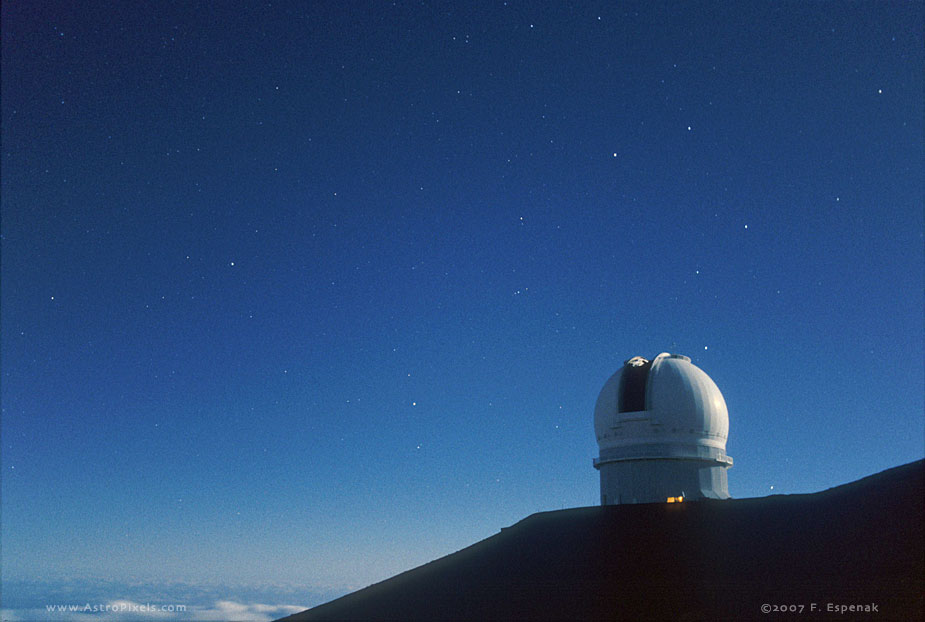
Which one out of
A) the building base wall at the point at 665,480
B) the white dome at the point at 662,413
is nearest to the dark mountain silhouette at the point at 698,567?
the building base wall at the point at 665,480

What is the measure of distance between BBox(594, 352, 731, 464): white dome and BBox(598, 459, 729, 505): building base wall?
0.41 meters

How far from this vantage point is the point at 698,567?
496 inches

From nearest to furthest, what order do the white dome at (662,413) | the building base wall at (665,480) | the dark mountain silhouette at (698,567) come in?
the dark mountain silhouette at (698,567)
the building base wall at (665,480)
the white dome at (662,413)

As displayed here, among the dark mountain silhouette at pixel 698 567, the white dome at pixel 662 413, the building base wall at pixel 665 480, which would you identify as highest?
the white dome at pixel 662 413

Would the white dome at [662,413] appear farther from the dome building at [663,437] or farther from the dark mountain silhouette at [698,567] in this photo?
the dark mountain silhouette at [698,567]

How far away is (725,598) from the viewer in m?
11.1

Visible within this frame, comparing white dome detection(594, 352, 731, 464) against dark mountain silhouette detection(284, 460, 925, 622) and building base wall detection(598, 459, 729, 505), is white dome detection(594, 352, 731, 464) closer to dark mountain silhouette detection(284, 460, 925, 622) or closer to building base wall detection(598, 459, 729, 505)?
building base wall detection(598, 459, 729, 505)

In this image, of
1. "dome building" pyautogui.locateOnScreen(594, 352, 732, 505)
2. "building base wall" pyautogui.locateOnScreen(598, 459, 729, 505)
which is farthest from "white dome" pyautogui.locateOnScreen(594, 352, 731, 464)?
"building base wall" pyautogui.locateOnScreen(598, 459, 729, 505)

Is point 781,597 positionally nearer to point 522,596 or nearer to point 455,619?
point 522,596

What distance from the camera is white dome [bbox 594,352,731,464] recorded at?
23188mm

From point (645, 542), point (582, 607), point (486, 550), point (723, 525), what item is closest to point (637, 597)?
point (582, 607)

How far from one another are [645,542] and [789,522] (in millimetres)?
3077

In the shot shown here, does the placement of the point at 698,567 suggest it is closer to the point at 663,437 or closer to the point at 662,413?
the point at 663,437

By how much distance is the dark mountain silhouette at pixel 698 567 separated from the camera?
1084 centimetres
